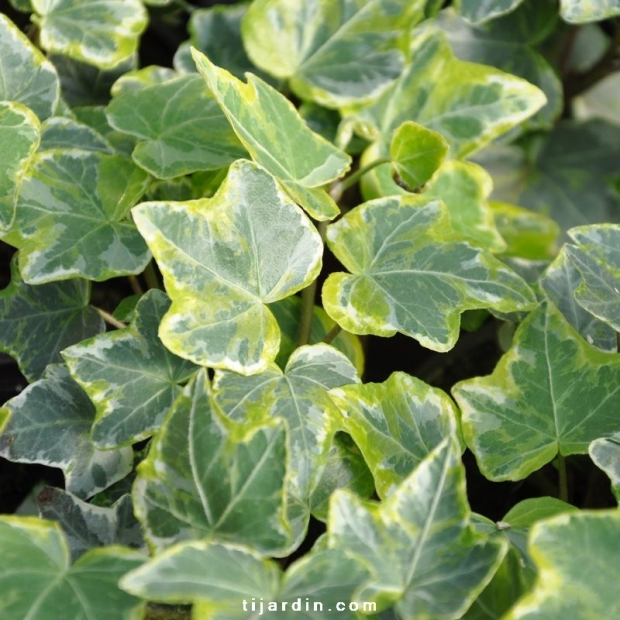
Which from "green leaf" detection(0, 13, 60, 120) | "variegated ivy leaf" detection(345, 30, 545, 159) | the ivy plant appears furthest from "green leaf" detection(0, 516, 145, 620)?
"variegated ivy leaf" detection(345, 30, 545, 159)

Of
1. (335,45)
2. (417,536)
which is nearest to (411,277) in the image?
(417,536)

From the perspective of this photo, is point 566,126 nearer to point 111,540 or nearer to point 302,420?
point 302,420

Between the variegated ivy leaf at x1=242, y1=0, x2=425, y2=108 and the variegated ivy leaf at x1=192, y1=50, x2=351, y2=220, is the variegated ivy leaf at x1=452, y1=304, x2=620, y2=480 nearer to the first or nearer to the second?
the variegated ivy leaf at x1=192, y1=50, x2=351, y2=220

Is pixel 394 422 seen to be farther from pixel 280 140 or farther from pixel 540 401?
pixel 280 140

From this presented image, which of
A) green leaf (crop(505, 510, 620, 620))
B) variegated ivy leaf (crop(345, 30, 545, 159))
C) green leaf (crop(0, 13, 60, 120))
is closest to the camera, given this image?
green leaf (crop(505, 510, 620, 620))

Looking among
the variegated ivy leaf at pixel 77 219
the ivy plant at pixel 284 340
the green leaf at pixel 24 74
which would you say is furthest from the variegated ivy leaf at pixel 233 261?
the green leaf at pixel 24 74

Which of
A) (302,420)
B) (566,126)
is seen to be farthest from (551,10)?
(302,420)

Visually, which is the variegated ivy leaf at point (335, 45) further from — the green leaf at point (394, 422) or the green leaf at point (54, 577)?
the green leaf at point (54, 577)

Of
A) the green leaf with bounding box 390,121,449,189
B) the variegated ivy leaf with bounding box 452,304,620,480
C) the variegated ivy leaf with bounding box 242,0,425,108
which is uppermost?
the variegated ivy leaf with bounding box 242,0,425,108
